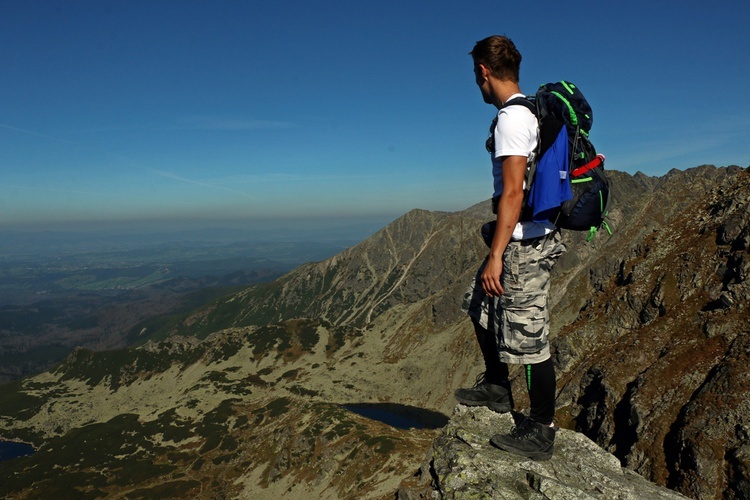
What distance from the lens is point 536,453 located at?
842cm

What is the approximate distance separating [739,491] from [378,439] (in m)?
60.8

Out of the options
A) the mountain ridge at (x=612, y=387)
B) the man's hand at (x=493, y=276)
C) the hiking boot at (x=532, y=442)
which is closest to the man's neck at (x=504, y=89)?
the man's hand at (x=493, y=276)

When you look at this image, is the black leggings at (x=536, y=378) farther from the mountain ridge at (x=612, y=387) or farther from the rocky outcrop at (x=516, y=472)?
the mountain ridge at (x=612, y=387)

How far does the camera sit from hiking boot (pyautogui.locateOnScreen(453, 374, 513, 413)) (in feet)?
32.0

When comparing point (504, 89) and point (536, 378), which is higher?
point (504, 89)

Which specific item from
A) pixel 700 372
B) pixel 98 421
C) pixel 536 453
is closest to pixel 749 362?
pixel 700 372

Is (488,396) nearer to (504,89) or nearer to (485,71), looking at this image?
(504,89)

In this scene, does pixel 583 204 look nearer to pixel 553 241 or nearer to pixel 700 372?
pixel 553 241

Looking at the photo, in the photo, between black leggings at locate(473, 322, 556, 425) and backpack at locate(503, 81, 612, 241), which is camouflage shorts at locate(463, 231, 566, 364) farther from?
backpack at locate(503, 81, 612, 241)

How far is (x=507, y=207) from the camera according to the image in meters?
6.09

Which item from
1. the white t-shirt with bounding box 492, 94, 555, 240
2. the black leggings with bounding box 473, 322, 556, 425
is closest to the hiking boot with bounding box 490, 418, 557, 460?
the black leggings with bounding box 473, 322, 556, 425

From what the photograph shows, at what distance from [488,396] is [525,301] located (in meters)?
3.80

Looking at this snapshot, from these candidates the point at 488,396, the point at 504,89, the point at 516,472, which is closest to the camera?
the point at 504,89

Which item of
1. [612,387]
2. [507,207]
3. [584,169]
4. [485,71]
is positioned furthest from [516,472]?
[612,387]
